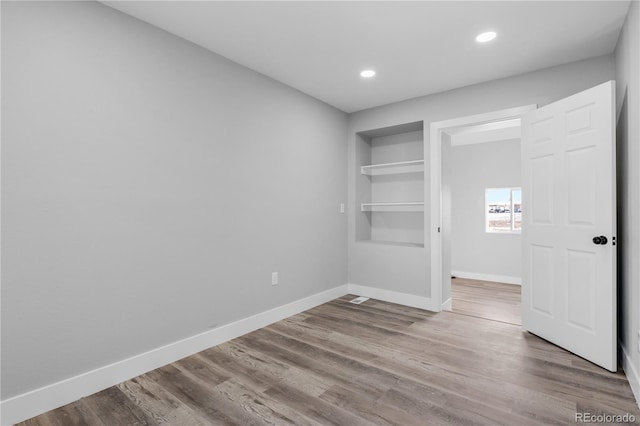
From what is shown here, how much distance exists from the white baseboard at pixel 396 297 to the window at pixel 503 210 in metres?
2.67

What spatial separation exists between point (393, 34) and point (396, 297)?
298cm

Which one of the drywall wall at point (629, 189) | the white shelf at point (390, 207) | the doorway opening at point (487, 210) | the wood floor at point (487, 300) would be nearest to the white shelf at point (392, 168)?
the white shelf at point (390, 207)

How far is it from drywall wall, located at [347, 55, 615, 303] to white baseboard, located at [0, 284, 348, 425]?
157 centimetres

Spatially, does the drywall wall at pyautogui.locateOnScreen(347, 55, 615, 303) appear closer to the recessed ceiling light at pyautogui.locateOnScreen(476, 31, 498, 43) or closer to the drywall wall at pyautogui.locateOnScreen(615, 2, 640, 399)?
the drywall wall at pyautogui.locateOnScreen(615, 2, 640, 399)

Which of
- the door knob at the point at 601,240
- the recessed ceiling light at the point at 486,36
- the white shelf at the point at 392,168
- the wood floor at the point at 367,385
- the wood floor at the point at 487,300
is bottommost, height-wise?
the wood floor at the point at 367,385

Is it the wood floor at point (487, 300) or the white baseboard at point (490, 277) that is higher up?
the white baseboard at point (490, 277)

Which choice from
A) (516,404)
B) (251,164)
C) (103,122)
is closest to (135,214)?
(103,122)

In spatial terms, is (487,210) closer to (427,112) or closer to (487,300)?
(487,300)

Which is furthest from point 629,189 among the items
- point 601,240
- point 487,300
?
point 487,300

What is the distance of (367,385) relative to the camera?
2152 mm

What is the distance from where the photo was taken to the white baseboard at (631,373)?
76.1 inches

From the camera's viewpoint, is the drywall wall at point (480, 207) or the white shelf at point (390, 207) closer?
the white shelf at point (390, 207)

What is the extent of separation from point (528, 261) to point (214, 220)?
297 centimetres

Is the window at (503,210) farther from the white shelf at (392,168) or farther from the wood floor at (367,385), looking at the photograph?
the wood floor at (367,385)
